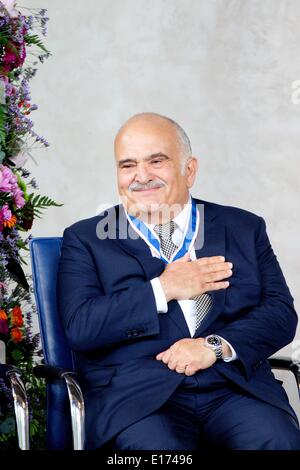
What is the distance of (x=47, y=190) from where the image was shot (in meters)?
5.24

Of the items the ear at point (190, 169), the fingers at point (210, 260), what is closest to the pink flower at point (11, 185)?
the ear at point (190, 169)

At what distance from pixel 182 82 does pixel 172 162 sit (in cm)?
213

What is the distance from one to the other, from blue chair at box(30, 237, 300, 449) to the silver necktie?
0.35 meters

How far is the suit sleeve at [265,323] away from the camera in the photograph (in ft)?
10.2

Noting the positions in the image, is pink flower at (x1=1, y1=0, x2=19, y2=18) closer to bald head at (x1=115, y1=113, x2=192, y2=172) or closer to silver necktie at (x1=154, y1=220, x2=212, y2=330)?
bald head at (x1=115, y1=113, x2=192, y2=172)

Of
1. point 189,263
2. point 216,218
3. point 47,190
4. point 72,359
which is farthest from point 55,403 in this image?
point 47,190

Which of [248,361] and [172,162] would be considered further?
[172,162]

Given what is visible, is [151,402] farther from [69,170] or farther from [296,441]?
[69,170]

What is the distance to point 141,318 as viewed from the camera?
3.04 m

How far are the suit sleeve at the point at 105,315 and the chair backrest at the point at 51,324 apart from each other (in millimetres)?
166

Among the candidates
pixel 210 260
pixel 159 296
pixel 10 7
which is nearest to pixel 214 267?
pixel 210 260

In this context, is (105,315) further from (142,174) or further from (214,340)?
(142,174)

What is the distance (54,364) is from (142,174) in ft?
2.54

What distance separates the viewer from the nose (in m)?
3.28
